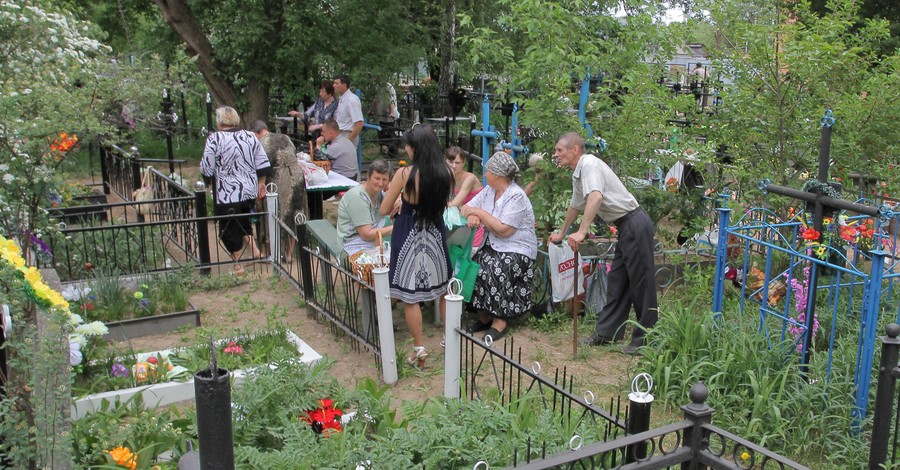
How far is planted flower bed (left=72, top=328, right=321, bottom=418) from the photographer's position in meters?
4.80

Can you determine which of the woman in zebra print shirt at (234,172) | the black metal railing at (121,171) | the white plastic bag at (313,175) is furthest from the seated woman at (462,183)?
the black metal railing at (121,171)

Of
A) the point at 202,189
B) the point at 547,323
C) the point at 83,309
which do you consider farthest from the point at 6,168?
the point at 547,323

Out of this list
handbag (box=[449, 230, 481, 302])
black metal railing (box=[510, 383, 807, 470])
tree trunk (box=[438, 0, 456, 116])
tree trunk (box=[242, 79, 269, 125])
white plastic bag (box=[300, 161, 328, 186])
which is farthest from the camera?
tree trunk (box=[438, 0, 456, 116])

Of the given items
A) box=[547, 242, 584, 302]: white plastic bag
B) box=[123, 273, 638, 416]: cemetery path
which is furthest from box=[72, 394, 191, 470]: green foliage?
box=[547, 242, 584, 302]: white plastic bag

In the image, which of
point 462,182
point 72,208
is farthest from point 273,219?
point 72,208

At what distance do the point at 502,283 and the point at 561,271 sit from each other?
502mm

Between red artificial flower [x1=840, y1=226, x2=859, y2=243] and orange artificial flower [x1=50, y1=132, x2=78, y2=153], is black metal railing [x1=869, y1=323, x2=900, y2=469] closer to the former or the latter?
red artificial flower [x1=840, y1=226, x2=859, y2=243]

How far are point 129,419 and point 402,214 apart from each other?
7.10 ft

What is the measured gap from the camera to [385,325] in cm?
518

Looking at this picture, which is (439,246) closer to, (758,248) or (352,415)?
(352,415)

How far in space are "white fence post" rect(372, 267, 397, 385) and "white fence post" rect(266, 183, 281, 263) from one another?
102 inches

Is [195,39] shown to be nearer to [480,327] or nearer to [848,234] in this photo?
[480,327]

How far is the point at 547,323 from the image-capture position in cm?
634

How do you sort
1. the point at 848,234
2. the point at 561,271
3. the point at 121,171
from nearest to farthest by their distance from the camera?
the point at 848,234 < the point at 561,271 < the point at 121,171
